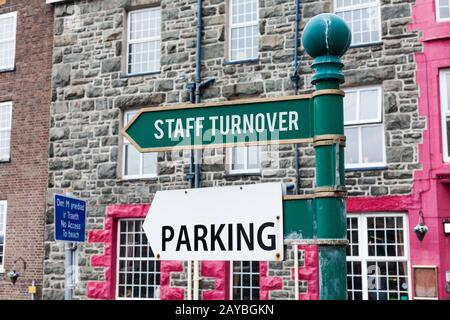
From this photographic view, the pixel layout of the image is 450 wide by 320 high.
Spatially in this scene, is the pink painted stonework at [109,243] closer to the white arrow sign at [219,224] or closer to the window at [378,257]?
the window at [378,257]

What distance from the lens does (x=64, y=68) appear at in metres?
16.5

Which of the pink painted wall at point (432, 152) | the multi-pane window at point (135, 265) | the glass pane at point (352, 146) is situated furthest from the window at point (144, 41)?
the pink painted wall at point (432, 152)

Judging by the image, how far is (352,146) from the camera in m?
13.4

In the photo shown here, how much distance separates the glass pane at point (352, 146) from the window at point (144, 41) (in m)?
5.21

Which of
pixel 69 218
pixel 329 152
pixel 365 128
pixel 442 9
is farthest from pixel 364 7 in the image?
pixel 329 152

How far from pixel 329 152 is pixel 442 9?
10.9 m

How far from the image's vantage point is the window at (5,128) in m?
17.3

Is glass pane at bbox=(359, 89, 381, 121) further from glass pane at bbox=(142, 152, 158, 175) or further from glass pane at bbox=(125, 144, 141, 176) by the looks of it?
glass pane at bbox=(125, 144, 141, 176)

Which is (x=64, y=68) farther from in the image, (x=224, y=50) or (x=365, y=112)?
(x=365, y=112)

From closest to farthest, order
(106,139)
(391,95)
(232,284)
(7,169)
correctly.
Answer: (391,95) < (232,284) < (106,139) < (7,169)

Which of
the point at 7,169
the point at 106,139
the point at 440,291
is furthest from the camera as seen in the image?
the point at 7,169

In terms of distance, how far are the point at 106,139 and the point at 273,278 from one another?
18.0 ft

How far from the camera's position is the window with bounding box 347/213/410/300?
1270 cm

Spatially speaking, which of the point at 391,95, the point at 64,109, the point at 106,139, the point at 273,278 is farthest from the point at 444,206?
the point at 64,109
